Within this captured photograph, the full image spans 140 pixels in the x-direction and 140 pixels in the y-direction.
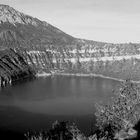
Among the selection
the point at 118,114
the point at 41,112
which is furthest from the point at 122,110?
the point at 41,112

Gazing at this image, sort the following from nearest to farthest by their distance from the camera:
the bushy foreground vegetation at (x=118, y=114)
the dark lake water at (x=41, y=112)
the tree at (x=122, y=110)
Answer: the bushy foreground vegetation at (x=118, y=114), the tree at (x=122, y=110), the dark lake water at (x=41, y=112)

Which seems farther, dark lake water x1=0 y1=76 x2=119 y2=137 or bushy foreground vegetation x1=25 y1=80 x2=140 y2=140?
dark lake water x1=0 y1=76 x2=119 y2=137

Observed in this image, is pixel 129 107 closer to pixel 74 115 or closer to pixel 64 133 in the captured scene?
pixel 64 133

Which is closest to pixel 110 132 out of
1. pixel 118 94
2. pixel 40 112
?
pixel 118 94

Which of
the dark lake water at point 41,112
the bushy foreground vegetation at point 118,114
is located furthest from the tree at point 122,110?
the dark lake water at point 41,112

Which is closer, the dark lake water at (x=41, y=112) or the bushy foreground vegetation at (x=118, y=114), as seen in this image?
the bushy foreground vegetation at (x=118, y=114)

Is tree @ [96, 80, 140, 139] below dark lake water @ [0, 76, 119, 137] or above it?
above

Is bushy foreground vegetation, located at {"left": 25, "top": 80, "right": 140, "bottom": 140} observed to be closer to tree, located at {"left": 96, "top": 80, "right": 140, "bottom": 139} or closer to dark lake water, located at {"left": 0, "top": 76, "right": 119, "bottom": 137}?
tree, located at {"left": 96, "top": 80, "right": 140, "bottom": 139}

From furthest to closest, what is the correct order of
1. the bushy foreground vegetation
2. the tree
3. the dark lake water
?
the dark lake water, the tree, the bushy foreground vegetation

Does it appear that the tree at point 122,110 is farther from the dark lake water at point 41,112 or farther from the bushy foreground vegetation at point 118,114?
the dark lake water at point 41,112

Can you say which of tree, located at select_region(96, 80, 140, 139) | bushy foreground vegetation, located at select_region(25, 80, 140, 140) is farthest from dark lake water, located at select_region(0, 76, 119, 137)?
tree, located at select_region(96, 80, 140, 139)

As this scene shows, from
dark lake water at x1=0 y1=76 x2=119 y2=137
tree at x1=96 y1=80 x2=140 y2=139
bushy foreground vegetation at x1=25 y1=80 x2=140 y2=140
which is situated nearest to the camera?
bushy foreground vegetation at x1=25 y1=80 x2=140 y2=140
